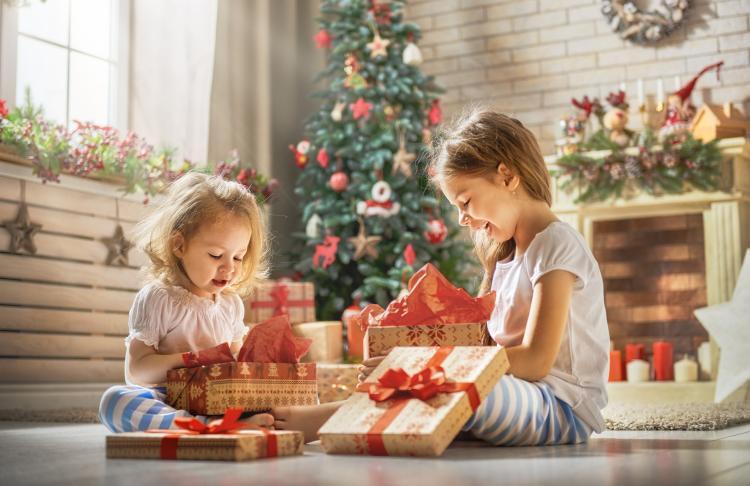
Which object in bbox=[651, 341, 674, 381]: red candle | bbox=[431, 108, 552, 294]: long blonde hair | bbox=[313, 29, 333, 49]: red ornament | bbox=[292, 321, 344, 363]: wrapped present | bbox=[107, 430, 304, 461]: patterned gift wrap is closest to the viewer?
bbox=[107, 430, 304, 461]: patterned gift wrap

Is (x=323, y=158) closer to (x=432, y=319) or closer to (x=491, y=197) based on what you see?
(x=491, y=197)

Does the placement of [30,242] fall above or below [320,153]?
below

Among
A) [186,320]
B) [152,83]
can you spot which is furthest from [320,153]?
[186,320]

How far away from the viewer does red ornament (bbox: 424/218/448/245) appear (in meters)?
4.79

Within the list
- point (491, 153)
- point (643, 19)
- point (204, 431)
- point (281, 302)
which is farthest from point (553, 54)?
point (204, 431)

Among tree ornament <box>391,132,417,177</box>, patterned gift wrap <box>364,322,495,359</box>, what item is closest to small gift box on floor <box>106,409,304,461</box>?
patterned gift wrap <box>364,322,495,359</box>

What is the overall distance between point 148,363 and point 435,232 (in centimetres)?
289

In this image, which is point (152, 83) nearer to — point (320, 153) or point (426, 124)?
point (320, 153)

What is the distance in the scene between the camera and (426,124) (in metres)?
5.00

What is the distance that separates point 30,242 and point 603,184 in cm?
275

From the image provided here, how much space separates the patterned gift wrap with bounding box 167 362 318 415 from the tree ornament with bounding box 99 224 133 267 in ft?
7.33

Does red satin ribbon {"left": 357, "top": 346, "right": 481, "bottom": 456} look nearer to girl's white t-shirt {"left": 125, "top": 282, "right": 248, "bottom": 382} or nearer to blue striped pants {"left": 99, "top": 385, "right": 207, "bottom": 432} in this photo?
blue striped pants {"left": 99, "top": 385, "right": 207, "bottom": 432}

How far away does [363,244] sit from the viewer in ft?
15.7

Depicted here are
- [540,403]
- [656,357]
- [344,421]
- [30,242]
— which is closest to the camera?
[344,421]
